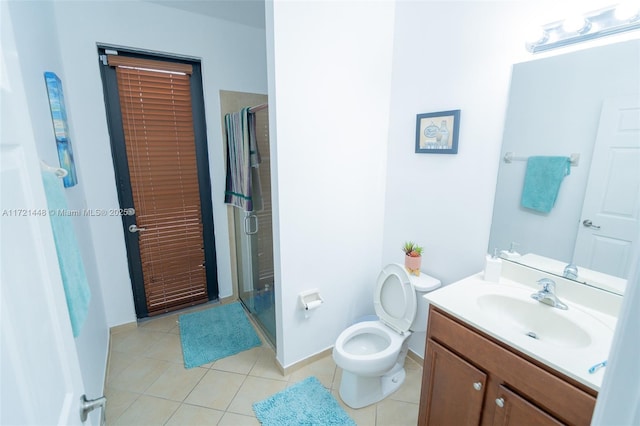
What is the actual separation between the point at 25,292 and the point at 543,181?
1893 millimetres

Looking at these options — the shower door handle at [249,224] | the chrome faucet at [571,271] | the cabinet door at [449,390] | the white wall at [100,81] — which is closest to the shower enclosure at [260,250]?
the shower door handle at [249,224]

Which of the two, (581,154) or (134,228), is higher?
(581,154)

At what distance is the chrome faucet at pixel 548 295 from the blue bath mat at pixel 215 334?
200cm

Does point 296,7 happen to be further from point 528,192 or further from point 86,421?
point 86,421

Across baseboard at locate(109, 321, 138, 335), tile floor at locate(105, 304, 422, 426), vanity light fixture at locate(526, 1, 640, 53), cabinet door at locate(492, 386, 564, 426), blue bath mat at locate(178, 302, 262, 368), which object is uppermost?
vanity light fixture at locate(526, 1, 640, 53)

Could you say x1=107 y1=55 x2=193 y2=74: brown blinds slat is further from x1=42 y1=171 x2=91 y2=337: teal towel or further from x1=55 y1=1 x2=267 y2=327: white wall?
x1=42 y1=171 x2=91 y2=337: teal towel

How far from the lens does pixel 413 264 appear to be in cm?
199

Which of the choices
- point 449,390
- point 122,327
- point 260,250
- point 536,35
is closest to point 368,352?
point 449,390

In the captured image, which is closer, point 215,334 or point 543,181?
point 543,181

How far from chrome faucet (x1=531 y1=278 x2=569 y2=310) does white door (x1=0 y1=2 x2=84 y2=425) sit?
1.75 metres

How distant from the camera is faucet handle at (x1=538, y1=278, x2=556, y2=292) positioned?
1.39 metres

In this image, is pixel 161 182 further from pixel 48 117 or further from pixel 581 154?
pixel 581 154

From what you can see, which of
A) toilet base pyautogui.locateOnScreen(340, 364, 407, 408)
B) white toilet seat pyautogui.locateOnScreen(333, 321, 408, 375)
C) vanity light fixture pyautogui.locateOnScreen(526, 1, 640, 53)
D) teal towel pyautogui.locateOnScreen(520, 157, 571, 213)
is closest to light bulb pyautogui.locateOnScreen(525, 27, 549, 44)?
vanity light fixture pyautogui.locateOnScreen(526, 1, 640, 53)

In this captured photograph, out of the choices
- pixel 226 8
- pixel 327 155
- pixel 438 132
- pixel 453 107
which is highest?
pixel 226 8
